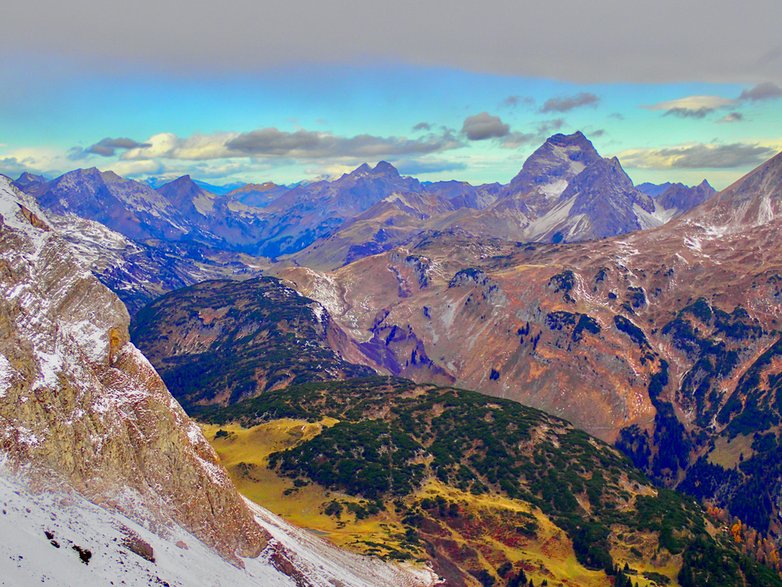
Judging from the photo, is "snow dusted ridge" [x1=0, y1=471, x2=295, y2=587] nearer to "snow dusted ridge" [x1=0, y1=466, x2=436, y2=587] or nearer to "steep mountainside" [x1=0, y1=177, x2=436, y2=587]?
"snow dusted ridge" [x1=0, y1=466, x2=436, y2=587]

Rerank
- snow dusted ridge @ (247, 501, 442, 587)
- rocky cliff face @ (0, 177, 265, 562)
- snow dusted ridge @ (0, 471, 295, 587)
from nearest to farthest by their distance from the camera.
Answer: snow dusted ridge @ (0, 471, 295, 587) < rocky cliff face @ (0, 177, 265, 562) < snow dusted ridge @ (247, 501, 442, 587)

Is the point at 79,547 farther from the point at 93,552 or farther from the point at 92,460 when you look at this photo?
the point at 92,460

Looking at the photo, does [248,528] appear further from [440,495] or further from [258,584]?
[440,495]

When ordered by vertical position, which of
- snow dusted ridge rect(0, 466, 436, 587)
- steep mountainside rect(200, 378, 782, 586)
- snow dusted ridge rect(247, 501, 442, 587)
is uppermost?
snow dusted ridge rect(0, 466, 436, 587)

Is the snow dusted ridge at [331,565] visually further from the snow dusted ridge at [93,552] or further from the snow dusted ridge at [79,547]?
the snow dusted ridge at [79,547]

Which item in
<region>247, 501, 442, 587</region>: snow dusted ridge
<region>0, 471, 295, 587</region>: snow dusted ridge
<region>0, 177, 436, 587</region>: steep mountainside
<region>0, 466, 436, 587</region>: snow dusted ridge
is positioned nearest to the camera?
<region>0, 471, 295, 587</region>: snow dusted ridge

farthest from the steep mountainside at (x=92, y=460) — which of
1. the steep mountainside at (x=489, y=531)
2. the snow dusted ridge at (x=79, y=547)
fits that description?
the steep mountainside at (x=489, y=531)

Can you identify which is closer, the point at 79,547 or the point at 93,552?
the point at 79,547

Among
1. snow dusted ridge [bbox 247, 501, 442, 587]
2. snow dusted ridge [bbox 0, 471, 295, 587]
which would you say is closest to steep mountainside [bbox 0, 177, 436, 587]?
snow dusted ridge [bbox 0, 471, 295, 587]

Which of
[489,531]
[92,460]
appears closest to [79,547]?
[92,460]
